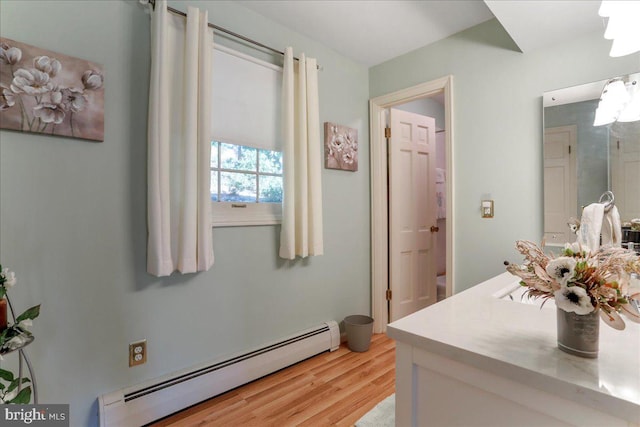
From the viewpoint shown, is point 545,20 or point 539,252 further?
point 545,20

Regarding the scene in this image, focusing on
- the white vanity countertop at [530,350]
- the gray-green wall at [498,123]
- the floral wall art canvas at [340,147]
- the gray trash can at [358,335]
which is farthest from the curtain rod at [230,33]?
the gray trash can at [358,335]

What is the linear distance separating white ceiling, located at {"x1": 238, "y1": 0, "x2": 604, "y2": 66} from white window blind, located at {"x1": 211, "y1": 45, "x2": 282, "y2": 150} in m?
0.39

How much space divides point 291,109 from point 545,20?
152 centimetres

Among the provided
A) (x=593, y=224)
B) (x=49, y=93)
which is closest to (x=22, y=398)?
(x=49, y=93)

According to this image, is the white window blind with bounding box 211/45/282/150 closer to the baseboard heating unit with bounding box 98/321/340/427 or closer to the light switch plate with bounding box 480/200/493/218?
the baseboard heating unit with bounding box 98/321/340/427

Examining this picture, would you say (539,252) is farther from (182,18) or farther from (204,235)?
(182,18)

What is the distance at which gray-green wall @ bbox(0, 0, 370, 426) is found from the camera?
1.34m

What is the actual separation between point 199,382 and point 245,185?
1215mm

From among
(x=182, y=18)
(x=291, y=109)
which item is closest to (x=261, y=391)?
(x=291, y=109)

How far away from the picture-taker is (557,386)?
0.62 metres

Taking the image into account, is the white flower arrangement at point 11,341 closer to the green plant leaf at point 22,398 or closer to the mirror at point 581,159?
the green plant leaf at point 22,398

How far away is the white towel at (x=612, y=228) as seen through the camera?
140 centimetres

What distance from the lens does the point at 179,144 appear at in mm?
1697

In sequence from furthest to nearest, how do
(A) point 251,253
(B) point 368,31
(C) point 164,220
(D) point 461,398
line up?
1. (B) point 368,31
2. (A) point 251,253
3. (C) point 164,220
4. (D) point 461,398
